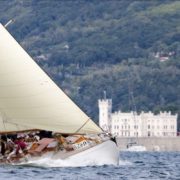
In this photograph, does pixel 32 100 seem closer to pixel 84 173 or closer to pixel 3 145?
pixel 3 145

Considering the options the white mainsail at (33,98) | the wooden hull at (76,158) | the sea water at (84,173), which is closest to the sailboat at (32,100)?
the white mainsail at (33,98)

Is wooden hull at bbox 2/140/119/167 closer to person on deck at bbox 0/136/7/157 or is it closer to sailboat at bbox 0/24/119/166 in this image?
person on deck at bbox 0/136/7/157

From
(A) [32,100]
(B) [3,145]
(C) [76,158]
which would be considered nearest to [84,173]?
(A) [32,100]

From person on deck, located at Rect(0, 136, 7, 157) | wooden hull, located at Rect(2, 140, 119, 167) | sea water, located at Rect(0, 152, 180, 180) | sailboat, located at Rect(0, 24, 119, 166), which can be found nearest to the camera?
sea water, located at Rect(0, 152, 180, 180)

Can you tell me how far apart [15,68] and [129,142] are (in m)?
118

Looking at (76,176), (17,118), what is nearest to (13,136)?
(17,118)

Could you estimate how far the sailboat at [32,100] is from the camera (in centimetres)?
5994

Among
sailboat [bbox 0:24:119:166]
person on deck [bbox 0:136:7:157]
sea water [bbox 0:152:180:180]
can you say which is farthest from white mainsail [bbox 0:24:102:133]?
person on deck [bbox 0:136:7:157]

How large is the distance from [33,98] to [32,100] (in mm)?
92

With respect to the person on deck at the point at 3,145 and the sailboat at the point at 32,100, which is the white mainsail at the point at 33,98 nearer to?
the sailboat at the point at 32,100

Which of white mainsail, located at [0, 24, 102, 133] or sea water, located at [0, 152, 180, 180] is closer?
sea water, located at [0, 152, 180, 180]

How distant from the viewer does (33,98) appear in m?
60.2

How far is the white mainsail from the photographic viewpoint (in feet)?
197

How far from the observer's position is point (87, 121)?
6019 cm
